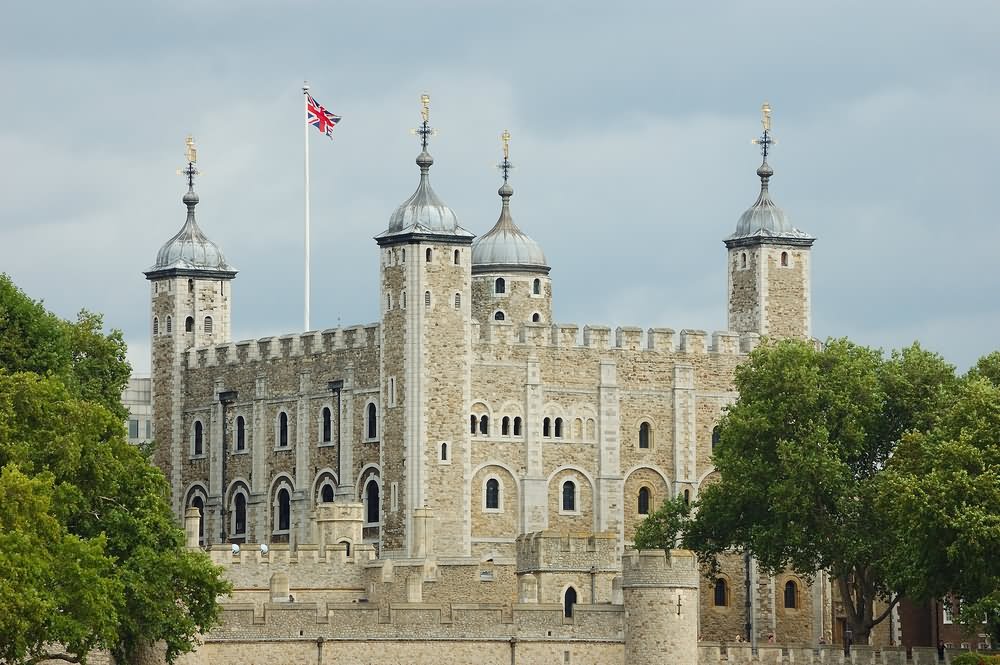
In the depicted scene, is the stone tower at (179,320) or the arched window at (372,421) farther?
the stone tower at (179,320)

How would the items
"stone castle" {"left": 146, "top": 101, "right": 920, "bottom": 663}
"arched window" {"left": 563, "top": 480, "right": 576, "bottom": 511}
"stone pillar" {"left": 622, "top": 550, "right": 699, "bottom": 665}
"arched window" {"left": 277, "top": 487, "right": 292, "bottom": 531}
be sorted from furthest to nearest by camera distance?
"arched window" {"left": 277, "top": 487, "right": 292, "bottom": 531}, "arched window" {"left": 563, "top": 480, "right": 576, "bottom": 511}, "stone castle" {"left": 146, "top": 101, "right": 920, "bottom": 663}, "stone pillar" {"left": 622, "top": 550, "right": 699, "bottom": 665}

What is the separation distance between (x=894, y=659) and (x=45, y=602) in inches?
1153

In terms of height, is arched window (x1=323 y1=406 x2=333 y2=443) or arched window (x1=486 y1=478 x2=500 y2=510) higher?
arched window (x1=323 y1=406 x2=333 y2=443)

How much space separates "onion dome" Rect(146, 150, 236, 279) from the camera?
11881cm

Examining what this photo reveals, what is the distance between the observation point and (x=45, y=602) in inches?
2852

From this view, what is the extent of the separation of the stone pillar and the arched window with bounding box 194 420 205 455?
112ft

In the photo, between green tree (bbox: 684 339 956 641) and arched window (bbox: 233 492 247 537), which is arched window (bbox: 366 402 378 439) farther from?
green tree (bbox: 684 339 956 641)

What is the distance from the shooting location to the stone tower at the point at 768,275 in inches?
4560

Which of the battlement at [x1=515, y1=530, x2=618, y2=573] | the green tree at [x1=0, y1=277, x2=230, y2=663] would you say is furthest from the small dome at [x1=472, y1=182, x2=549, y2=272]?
the green tree at [x1=0, y1=277, x2=230, y2=663]

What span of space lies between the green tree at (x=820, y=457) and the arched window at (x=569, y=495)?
9477 millimetres

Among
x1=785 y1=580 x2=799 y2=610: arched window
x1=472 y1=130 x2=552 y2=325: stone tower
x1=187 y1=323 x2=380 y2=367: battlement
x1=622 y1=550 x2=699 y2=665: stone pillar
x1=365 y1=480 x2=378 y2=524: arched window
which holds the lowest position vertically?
x1=622 y1=550 x2=699 y2=665: stone pillar

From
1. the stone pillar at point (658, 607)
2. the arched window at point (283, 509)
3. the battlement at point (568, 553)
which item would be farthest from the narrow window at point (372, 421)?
the stone pillar at point (658, 607)

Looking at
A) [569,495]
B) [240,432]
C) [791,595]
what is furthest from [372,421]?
[791,595]

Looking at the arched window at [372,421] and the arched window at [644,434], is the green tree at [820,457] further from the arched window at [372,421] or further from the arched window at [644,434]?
the arched window at [372,421]
